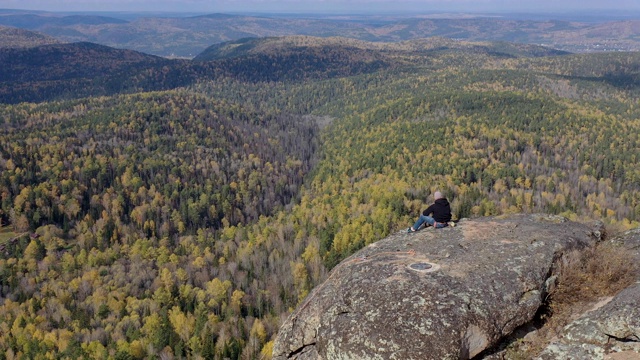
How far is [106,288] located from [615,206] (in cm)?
20176

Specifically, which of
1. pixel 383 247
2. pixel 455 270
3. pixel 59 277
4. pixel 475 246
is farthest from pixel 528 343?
pixel 59 277

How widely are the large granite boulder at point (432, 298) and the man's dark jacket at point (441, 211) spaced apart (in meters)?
4.38

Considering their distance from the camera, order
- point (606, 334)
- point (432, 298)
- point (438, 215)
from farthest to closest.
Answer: point (438, 215) < point (432, 298) < point (606, 334)

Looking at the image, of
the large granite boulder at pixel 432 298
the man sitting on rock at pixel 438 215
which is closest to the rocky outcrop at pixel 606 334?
the large granite boulder at pixel 432 298

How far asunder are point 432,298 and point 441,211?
15849mm

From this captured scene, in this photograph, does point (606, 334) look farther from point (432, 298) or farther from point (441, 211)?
point (441, 211)

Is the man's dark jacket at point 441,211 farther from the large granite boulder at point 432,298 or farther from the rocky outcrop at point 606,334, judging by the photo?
the rocky outcrop at point 606,334

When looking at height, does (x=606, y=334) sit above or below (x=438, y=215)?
below

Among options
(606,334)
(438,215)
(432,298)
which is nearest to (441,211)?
(438,215)

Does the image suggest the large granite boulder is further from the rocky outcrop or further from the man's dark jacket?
the man's dark jacket

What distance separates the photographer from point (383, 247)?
40.8 meters

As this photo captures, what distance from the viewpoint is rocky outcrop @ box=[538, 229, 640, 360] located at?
25.5 metres

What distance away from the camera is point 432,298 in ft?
96.2

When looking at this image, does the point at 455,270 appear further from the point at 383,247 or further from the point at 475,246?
the point at 383,247
